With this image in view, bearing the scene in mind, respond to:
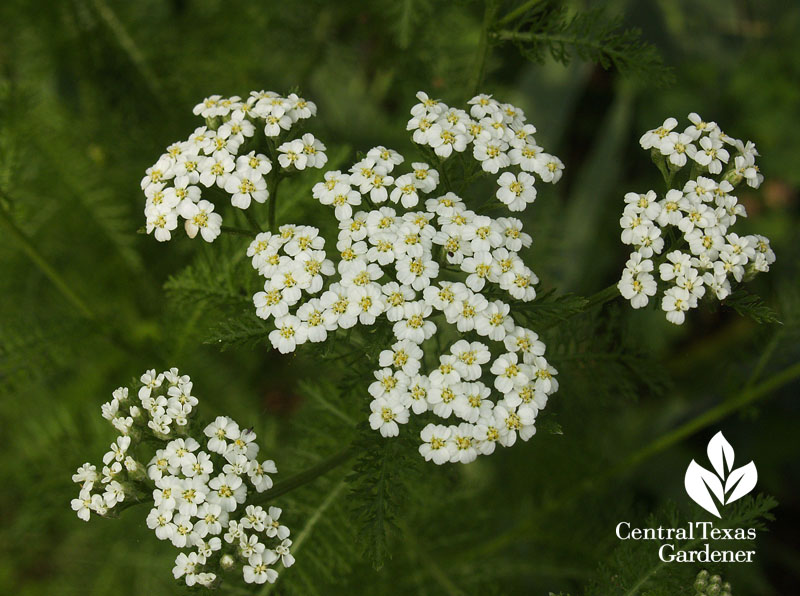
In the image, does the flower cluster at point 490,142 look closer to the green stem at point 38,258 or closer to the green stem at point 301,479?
the green stem at point 301,479

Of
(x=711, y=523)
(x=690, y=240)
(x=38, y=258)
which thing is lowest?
(x=711, y=523)

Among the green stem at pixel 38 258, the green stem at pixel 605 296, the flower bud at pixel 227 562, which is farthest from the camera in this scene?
the green stem at pixel 38 258

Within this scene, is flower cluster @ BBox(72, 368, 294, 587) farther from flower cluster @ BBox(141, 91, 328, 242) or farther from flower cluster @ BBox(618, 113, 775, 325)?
flower cluster @ BBox(618, 113, 775, 325)

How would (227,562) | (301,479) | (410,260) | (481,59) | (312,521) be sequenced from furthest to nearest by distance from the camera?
(481,59) < (312,521) < (301,479) < (410,260) < (227,562)

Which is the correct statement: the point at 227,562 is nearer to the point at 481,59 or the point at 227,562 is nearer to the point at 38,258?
the point at 38,258

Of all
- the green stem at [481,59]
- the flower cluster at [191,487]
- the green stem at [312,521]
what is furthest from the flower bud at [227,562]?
the green stem at [481,59]

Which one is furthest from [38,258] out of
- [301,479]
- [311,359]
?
[301,479]

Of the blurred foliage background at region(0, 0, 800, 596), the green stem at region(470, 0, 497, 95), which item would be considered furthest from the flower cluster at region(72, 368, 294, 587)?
the green stem at region(470, 0, 497, 95)
